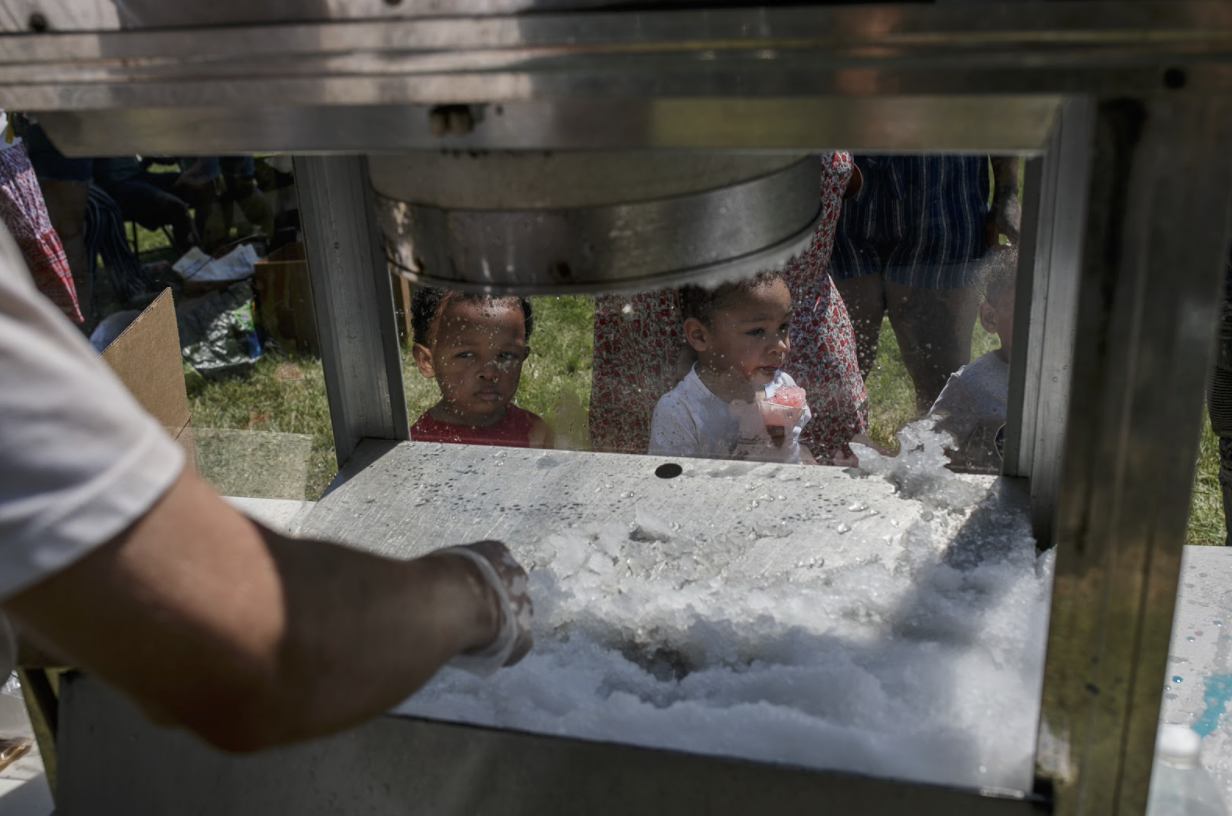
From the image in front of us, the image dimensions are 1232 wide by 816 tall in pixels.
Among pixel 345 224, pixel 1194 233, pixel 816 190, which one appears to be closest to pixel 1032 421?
pixel 816 190

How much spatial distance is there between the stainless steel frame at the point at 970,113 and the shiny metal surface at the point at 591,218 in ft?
0.14

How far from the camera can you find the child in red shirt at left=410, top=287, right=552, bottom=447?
195 centimetres

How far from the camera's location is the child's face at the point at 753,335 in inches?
75.7

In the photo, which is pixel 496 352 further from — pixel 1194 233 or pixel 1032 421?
pixel 1194 233

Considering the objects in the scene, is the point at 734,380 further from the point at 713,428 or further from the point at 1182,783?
the point at 1182,783

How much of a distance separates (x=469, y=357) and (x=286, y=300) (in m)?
1.90

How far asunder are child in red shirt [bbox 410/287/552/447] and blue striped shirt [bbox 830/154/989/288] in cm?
91

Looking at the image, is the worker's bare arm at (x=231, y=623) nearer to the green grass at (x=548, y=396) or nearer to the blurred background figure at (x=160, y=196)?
the green grass at (x=548, y=396)

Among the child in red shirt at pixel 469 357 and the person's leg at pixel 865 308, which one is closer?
the child in red shirt at pixel 469 357

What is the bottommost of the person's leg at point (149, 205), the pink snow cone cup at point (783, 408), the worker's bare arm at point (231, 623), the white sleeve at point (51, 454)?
the pink snow cone cup at point (783, 408)

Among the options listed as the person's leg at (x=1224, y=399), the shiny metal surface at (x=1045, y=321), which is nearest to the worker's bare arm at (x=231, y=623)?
the shiny metal surface at (x=1045, y=321)

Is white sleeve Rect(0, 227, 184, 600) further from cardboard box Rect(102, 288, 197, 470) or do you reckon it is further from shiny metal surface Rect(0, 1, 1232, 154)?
cardboard box Rect(102, 288, 197, 470)

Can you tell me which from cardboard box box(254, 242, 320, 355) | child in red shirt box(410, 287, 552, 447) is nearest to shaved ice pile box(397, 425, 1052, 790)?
child in red shirt box(410, 287, 552, 447)

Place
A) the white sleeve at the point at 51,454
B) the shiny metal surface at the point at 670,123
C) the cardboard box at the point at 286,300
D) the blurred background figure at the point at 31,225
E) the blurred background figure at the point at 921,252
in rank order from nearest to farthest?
the white sleeve at the point at 51,454 < the shiny metal surface at the point at 670,123 < the blurred background figure at the point at 921,252 < the blurred background figure at the point at 31,225 < the cardboard box at the point at 286,300
